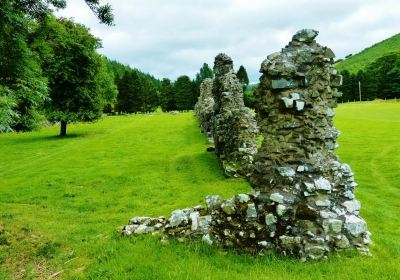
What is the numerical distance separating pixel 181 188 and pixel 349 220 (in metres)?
12.5

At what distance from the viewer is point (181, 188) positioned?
21109mm

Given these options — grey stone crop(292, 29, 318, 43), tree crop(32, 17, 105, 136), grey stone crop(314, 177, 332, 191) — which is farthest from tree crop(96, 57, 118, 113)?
grey stone crop(314, 177, 332, 191)

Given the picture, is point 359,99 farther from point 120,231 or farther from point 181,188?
point 120,231

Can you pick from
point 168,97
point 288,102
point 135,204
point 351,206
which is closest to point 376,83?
point 168,97

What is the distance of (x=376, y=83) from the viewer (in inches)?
4215

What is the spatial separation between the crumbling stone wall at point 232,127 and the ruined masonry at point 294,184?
31.6 feet

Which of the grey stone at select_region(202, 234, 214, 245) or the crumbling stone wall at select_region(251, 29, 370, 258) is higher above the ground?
the crumbling stone wall at select_region(251, 29, 370, 258)

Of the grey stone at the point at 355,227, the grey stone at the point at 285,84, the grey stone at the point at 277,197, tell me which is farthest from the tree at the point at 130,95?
the grey stone at the point at 355,227

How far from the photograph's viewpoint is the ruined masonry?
938 centimetres

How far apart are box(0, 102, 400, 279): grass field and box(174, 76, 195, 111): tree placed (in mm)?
67147

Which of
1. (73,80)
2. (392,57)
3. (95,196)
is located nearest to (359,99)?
(392,57)

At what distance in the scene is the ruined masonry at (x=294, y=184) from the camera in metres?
9.38

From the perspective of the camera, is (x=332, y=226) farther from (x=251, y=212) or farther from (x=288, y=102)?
(x=288, y=102)

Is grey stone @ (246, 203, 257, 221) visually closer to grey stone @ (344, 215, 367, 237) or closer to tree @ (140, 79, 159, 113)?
grey stone @ (344, 215, 367, 237)
